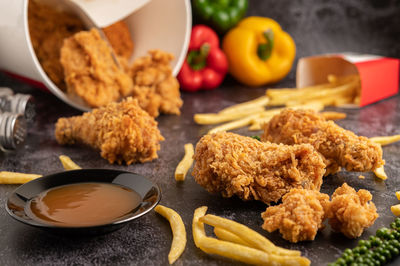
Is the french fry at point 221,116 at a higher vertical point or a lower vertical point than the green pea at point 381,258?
lower

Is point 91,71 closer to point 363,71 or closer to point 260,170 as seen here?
point 260,170

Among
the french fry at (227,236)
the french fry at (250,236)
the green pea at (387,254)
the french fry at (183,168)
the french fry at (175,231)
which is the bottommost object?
the french fry at (183,168)

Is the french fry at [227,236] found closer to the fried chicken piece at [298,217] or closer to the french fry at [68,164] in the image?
the fried chicken piece at [298,217]

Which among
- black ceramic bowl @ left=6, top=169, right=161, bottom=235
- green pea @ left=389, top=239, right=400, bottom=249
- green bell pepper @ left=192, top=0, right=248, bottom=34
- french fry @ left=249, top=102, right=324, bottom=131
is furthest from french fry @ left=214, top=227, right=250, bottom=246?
green bell pepper @ left=192, top=0, right=248, bottom=34

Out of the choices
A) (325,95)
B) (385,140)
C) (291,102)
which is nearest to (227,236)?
(385,140)

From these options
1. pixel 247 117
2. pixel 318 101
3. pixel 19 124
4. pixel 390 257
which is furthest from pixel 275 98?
pixel 390 257

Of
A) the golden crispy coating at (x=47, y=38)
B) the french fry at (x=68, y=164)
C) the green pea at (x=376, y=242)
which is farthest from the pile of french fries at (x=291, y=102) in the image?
the green pea at (x=376, y=242)

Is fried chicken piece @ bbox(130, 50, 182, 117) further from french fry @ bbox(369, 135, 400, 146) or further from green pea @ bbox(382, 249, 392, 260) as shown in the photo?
green pea @ bbox(382, 249, 392, 260)
